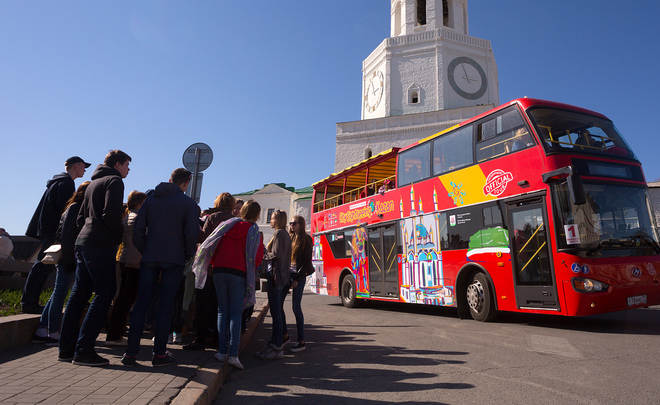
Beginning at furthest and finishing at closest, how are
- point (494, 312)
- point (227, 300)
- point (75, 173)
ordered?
point (494, 312)
point (75, 173)
point (227, 300)

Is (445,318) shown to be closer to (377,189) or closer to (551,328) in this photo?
(551,328)

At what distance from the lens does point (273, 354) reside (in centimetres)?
518

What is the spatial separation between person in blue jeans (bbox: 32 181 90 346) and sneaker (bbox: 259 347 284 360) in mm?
2411

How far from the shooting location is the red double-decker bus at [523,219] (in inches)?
259

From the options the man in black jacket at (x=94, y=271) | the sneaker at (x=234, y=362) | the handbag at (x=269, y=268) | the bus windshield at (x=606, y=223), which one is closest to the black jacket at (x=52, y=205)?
the man in black jacket at (x=94, y=271)

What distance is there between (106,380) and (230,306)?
130cm

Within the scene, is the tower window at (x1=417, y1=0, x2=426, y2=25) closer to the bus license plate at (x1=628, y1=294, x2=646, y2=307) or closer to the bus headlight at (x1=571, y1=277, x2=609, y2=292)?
the bus license plate at (x1=628, y1=294, x2=646, y2=307)

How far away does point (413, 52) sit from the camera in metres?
34.3

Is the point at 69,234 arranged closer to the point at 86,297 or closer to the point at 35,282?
the point at 86,297

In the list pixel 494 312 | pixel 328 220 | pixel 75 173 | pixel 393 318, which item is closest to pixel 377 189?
pixel 328 220

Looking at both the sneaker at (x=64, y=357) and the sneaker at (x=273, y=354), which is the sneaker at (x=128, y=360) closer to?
the sneaker at (x=64, y=357)

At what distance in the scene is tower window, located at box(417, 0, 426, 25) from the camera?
36.9 metres

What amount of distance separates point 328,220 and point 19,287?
8719mm

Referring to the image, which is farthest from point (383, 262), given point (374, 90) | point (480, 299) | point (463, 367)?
point (374, 90)
